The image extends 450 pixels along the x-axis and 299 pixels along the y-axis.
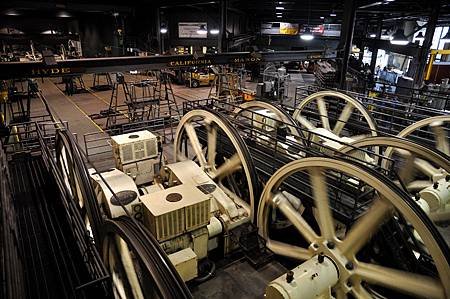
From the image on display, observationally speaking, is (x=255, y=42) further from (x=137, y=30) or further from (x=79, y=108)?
(x=79, y=108)

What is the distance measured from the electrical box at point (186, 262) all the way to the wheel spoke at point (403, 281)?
→ 2.29 meters

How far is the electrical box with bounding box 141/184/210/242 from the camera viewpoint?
445 centimetres

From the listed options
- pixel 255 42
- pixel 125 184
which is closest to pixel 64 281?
pixel 125 184

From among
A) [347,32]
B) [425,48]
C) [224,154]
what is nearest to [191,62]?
[224,154]

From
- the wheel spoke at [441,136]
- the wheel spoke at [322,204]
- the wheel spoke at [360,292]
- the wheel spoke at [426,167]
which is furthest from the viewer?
the wheel spoke at [441,136]

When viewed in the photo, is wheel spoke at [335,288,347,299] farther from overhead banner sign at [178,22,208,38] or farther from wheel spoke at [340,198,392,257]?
overhead banner sign at [178,22,208,38]

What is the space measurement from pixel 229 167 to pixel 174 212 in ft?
6.36

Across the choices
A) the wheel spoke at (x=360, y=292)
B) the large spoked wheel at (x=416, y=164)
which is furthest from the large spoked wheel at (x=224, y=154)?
the wheel spoke at (x=360, y=292)

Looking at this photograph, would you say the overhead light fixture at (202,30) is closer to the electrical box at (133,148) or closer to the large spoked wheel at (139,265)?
the electrical box at (133,148)

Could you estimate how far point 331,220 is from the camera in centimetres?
445

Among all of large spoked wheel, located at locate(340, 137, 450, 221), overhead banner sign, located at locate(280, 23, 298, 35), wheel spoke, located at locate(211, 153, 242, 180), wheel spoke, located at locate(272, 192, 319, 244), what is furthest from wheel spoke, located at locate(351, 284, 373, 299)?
overhead banner sign, located at locate(280, 23, 298, 35)

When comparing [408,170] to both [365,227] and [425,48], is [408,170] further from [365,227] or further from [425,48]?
[425,48]

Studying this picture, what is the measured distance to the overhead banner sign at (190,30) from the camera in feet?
67.8

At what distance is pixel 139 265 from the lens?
115 inches
